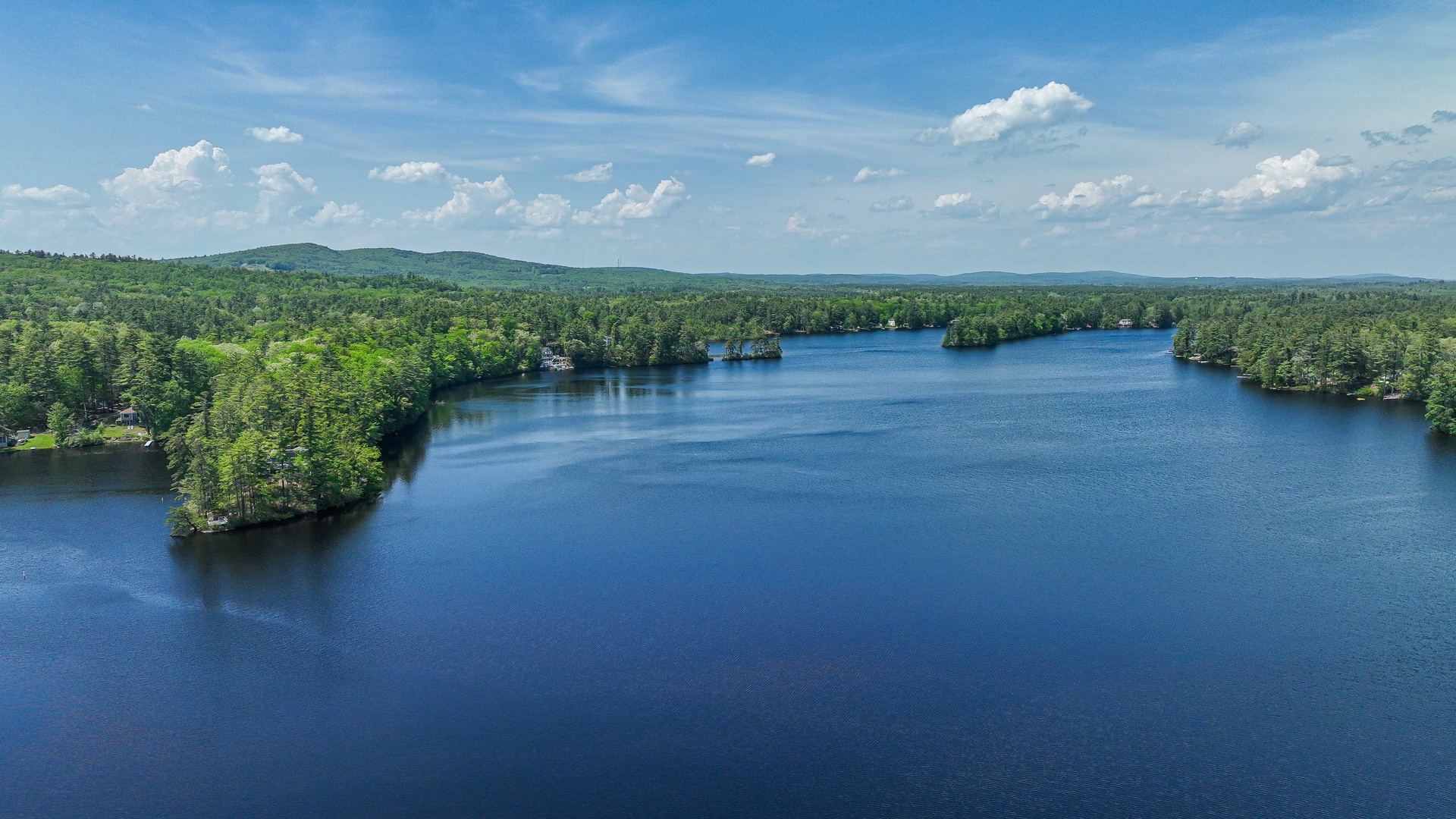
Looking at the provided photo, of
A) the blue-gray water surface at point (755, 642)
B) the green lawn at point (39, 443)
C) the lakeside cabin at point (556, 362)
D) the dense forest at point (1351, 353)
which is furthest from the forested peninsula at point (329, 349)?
the blue-gray water surface at point (755, 642)

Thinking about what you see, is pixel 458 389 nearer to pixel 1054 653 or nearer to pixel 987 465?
pixel 987 465

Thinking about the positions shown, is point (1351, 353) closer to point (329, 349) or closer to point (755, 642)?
point (755, 642)

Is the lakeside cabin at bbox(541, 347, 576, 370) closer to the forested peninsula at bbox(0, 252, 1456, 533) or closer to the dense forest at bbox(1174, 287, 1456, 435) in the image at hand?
the forested peninsula at bbox(0, 252, 1456, 533)

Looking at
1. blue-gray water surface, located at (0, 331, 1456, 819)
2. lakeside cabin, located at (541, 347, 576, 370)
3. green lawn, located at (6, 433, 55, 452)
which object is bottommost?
blue-gray water surface, located at (0, 331, 1456, 819)

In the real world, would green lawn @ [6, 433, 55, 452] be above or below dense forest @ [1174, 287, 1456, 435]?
below

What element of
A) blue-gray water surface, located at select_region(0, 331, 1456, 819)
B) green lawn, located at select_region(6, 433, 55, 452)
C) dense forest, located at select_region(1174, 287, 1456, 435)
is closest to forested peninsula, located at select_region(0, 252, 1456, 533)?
dense forest, located at select_region(1174, 287, 1456, 435)

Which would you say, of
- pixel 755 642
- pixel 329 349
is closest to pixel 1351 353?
pixel 755 642

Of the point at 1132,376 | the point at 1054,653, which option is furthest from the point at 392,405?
the point at 1132,376
